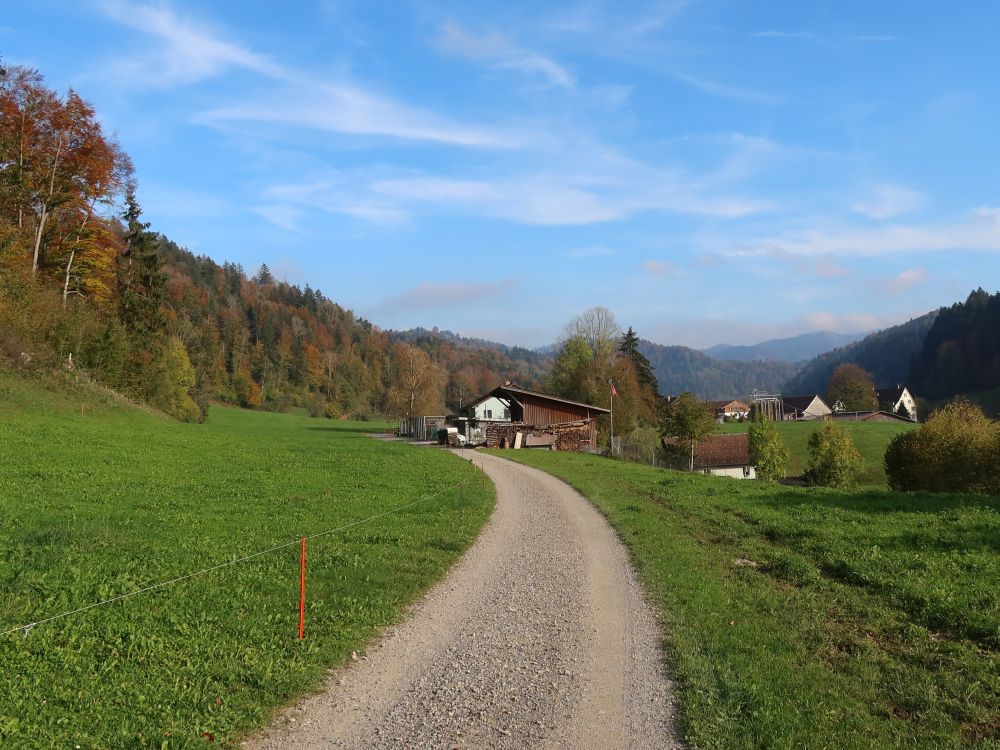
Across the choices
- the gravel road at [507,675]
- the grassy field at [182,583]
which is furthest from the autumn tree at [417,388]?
the gravel road at [507,675]

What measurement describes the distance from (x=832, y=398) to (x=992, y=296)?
58330mm

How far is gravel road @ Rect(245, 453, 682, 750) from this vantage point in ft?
19.9

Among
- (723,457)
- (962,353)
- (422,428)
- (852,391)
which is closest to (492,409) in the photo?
(422,428)

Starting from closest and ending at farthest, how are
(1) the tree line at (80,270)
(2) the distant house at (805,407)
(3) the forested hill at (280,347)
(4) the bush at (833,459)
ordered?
1. (1) the tree line at (80,270)
2. (4) the bush at (833,459)
3. (3) the forested hill at (280,347)
4. (2) the distant house at (805,407)

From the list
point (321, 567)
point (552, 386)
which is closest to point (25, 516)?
point (321, 567)

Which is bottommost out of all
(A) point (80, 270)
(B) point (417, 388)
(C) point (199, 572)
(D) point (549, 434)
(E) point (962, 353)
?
(C) point (199, 572)

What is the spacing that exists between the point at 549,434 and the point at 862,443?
1831 inches

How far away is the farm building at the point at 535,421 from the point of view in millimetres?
53125

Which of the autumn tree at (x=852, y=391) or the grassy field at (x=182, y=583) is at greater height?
the autumn tree at (x=852, y=391)

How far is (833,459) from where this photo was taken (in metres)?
55.1

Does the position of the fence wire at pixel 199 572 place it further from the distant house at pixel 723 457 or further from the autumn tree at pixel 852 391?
the autumn tree at pixel 852 391

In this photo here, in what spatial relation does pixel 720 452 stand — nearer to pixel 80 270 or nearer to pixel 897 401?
pixel 80 270

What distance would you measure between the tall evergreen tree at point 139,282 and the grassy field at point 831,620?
43826 millimetres

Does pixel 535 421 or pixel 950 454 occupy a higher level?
pixel 950 454
